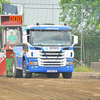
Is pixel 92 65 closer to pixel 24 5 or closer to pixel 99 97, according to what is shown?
pixel 24 5

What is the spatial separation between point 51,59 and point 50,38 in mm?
1060

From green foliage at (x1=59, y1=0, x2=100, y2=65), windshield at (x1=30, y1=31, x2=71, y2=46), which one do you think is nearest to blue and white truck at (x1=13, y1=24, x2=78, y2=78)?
windshield at (x1=30, y1=31, x2=71, y2=46)

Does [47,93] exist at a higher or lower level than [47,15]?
lower

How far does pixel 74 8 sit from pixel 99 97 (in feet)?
66.8

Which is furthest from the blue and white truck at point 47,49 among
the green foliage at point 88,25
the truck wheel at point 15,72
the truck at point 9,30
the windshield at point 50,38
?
the green foliage at point 88,25

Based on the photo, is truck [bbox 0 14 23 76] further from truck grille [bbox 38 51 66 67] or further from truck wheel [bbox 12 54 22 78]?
truck grille [bbox 38 51 66 67]

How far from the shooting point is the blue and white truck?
16438 millimetres

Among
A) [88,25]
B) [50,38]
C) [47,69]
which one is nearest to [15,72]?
[47,69]

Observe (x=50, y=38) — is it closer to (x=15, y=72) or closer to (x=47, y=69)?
(x=47, y=69)

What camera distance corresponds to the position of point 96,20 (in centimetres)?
2853

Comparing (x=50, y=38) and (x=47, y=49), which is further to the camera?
(x=50, y=38)

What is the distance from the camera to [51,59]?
16641 millimetres

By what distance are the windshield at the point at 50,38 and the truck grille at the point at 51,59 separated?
0.46m

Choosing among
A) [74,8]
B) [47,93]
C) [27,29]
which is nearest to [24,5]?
[74,8]
